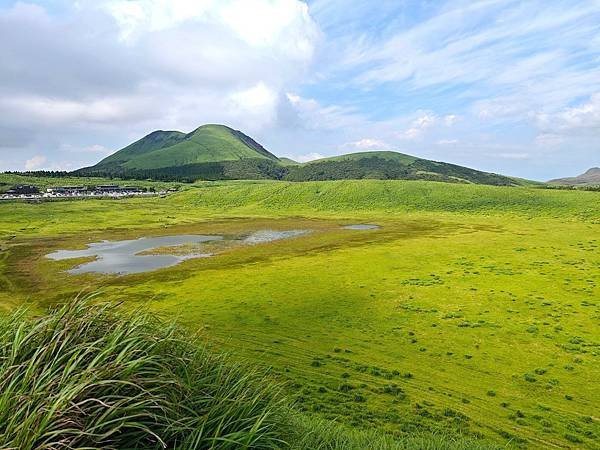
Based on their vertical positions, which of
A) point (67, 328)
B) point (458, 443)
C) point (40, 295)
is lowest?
point (40, 295)

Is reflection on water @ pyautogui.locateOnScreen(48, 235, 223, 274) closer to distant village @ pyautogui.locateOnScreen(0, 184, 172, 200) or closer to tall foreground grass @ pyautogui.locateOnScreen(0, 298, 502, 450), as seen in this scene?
tall foreground grass @ pyautogui.locateOnScreen(0, 298, 502, 450)

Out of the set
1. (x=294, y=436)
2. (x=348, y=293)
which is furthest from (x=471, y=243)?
(x=294, y=436)

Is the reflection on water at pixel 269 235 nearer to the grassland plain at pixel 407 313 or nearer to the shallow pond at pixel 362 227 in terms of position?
the grassland plain at pixel 407 313

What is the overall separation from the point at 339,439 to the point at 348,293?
82.0 ft

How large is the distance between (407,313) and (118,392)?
25011 millimetres

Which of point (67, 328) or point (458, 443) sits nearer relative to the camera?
point (67, 328)

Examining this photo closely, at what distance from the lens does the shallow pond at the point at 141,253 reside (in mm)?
48156

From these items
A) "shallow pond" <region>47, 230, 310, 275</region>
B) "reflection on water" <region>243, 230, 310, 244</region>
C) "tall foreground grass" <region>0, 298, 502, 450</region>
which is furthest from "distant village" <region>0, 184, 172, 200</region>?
"tall foreground grass" <region>0, 298, 502, 450</region>

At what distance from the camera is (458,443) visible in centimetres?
1097

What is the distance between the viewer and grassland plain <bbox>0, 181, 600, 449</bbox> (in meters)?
16.5

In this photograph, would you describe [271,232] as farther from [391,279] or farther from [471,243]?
[391,279]

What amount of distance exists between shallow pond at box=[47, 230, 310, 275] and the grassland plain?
334 centimetres

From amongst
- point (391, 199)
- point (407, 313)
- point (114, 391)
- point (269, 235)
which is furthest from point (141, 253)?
point (391, 199)

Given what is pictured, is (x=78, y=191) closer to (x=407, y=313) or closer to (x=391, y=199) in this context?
(x=391, y=199)
